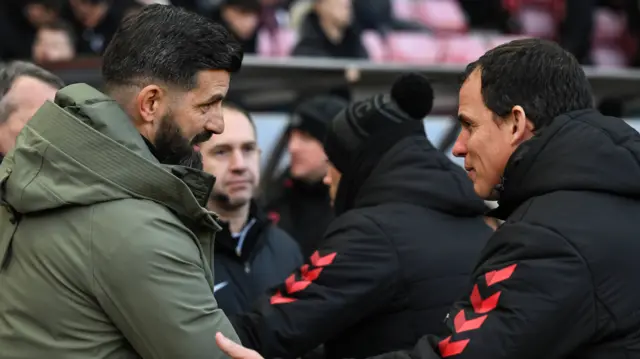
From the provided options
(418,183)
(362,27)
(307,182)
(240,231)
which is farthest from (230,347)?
(362,27)

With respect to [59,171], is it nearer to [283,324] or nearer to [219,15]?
[283,324]

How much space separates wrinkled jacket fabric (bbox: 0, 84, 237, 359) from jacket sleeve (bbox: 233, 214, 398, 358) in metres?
1.00

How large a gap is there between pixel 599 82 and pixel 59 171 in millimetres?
6836

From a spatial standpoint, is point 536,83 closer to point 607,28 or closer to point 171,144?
point 171,144

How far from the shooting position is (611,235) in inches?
106

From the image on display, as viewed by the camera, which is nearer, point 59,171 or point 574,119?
point 59,171

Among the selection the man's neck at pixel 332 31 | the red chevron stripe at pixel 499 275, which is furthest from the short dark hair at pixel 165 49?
the man's neck at pixel 332 31

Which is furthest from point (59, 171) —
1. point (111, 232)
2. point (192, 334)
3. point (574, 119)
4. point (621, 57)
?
point (621, 57)

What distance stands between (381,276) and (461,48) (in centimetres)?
673

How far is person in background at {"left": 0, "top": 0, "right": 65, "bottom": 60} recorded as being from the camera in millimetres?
9844

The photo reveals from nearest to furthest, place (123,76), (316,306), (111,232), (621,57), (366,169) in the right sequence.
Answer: (111,232)
(123,76)
(316,306)
(366,169)
(621,57)

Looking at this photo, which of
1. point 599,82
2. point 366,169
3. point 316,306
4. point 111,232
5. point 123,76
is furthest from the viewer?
point 599,82

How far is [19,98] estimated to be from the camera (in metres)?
4.34

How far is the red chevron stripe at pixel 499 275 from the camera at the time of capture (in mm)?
2699
